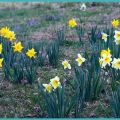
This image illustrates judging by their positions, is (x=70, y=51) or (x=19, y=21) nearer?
(x=70, y=51)

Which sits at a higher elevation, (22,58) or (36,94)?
(22,58)

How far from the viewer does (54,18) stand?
9812mm

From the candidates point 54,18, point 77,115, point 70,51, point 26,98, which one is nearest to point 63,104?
point 77,115

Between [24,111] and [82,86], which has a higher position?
[82,86]

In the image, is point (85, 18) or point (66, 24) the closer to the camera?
point (66, 24)

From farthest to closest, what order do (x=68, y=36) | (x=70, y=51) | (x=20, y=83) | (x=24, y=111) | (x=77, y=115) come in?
(x=68, y=36)
(x=70, y=51)
(x=20, y=83)
(x=24, y=111)
(x=77, y=115)

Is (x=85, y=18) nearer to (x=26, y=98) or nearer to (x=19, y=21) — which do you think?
(x=19, y=21)

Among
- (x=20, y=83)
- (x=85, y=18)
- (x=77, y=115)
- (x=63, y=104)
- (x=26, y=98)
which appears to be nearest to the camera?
(x=63, y=104)

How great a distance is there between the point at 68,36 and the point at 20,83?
3123mm

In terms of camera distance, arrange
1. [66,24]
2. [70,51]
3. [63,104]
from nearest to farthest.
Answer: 1. [63,104]
2. [70,51]
3. [66,24]

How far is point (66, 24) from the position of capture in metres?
8.85

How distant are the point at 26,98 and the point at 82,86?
0.72 metres

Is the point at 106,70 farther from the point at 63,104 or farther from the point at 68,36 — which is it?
the point at 68,36

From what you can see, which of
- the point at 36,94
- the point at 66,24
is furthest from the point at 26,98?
the point at 66,24
